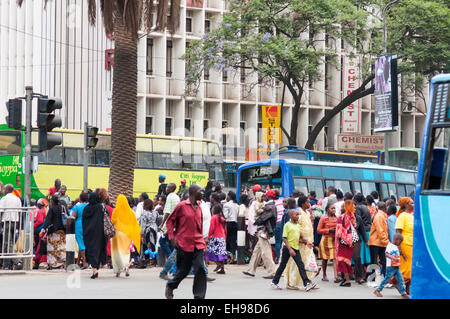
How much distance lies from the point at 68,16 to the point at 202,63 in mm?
15972

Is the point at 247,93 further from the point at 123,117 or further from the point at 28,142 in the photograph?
the point at 28,142

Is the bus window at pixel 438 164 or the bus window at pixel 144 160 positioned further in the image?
the bus window at pixel 144 160

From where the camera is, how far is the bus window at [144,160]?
123ft

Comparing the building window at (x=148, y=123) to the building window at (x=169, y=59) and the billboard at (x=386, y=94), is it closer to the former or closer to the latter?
the building window at (x=169, y=59)

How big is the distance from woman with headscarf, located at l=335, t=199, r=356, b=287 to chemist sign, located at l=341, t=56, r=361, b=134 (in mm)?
36081

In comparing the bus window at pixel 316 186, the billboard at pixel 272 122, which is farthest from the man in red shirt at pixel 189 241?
the billboard at pixel 272 122

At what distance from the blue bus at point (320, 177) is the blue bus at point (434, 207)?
1712cm

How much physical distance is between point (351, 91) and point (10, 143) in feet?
80.5

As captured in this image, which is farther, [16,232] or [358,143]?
[358,143]

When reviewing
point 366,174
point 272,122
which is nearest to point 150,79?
point 272,122

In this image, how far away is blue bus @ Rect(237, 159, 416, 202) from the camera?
28.4 metres

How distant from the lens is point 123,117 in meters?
24.6
